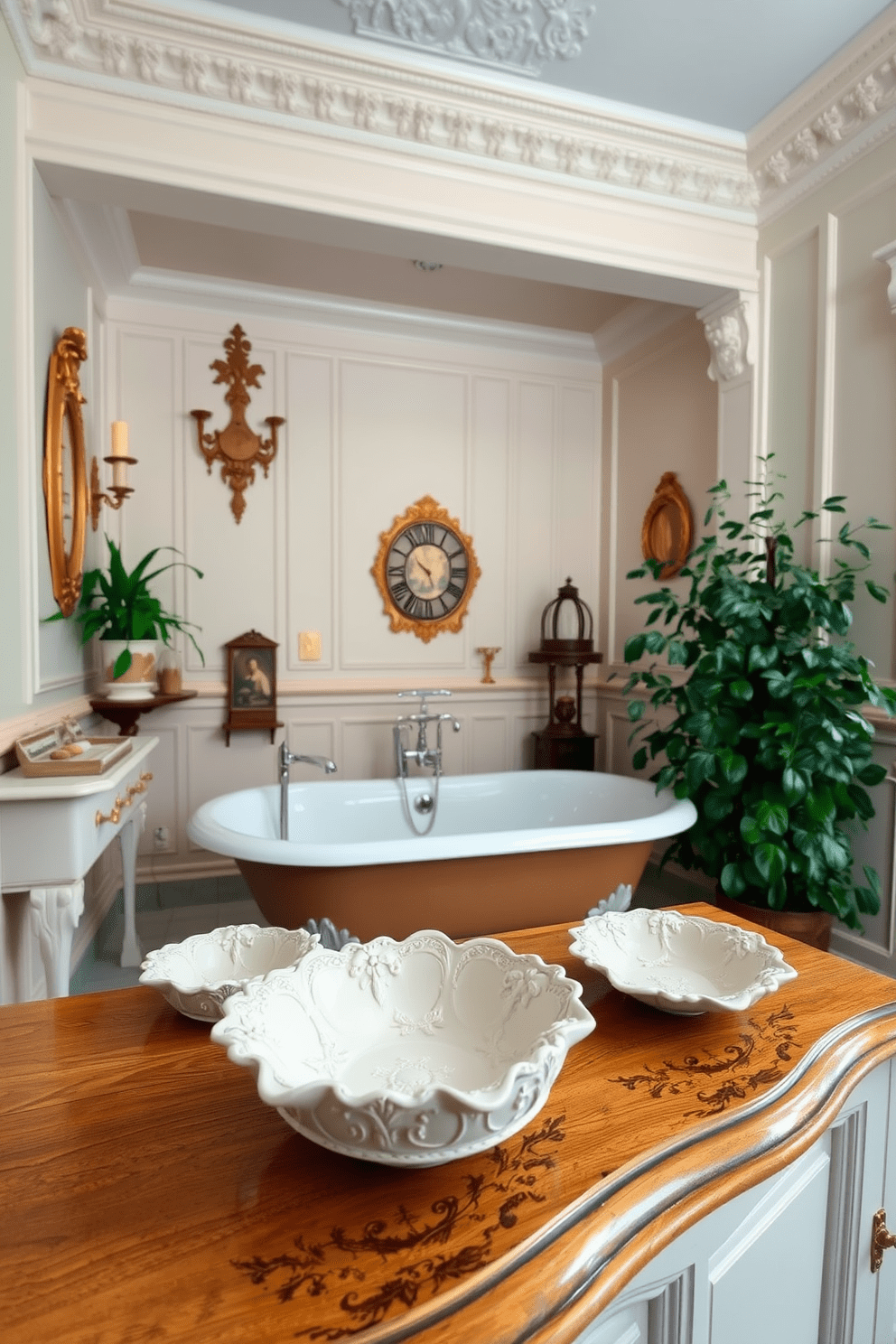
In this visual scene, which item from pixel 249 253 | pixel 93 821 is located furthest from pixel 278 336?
pixel 93 821

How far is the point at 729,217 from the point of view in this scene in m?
3.13

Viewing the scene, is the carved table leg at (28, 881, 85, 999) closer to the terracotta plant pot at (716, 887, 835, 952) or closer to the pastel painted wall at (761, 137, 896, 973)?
the terracotta plant pot at (716, 887, 835, 952)

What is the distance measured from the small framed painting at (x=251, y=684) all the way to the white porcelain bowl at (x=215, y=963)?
2842 millimetres

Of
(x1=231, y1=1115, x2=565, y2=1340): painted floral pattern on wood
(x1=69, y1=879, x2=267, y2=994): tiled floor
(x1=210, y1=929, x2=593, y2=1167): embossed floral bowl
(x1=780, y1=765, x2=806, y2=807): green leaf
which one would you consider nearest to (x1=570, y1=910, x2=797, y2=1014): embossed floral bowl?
(x1=210, y1=929, x2=593, y2=1167): embossed floral bowl

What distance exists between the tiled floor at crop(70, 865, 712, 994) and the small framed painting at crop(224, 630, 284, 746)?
0.70 m

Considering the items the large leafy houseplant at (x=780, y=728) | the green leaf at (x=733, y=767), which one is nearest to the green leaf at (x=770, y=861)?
the large leafy houseplant at (x=780, y=728)

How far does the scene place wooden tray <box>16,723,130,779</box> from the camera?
1.95m

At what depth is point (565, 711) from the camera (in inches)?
165

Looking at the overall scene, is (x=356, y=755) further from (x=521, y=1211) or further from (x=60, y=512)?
(x=521, y=1211)

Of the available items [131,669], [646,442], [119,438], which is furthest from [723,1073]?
[646,442]

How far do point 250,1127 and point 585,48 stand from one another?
9.86 feet

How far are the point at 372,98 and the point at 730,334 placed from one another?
156cm

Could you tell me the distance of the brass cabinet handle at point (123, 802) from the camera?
205 cm

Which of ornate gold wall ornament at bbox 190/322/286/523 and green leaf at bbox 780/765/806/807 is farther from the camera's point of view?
ornate gold wall ornament at bbox 190/322/286/523
